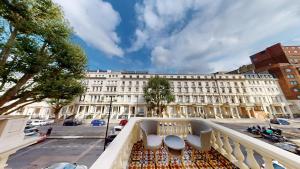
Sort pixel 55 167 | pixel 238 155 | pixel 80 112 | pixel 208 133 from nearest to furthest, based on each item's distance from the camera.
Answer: pixel 238 155 → pixel 208 133 → pixel 55 167 → pixel 80 112

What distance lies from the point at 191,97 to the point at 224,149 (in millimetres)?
29122

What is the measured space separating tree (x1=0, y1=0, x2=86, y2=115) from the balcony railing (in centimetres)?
568

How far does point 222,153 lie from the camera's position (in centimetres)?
304

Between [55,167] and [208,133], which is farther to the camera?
[55,167]

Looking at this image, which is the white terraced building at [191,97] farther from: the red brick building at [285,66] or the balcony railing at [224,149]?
the balcony railing at [224,149]

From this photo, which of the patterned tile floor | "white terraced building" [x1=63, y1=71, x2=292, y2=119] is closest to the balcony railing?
the patterned tile floor

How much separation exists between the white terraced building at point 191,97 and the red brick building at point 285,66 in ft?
6.53

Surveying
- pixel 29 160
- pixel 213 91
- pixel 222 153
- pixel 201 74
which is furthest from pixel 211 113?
pixel 29 160

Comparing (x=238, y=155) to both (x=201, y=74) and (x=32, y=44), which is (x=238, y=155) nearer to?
(x=32, y=44)

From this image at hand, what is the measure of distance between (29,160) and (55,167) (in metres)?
6.01

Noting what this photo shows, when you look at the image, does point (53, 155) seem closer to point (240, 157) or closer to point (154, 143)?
point (154, 143)

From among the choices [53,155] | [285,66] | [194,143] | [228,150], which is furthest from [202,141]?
[285,66]

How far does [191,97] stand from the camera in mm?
30484

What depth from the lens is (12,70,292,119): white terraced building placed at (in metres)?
29.0
